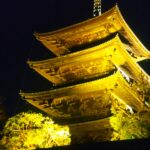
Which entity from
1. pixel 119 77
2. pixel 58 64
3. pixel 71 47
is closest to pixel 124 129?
pixel 119 77

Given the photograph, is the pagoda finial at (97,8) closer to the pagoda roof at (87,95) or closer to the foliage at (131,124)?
the pagoda roof at (87,95)

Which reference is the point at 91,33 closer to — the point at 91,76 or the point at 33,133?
the point at 91,76

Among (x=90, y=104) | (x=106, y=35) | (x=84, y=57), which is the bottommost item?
(x=90, y=104)

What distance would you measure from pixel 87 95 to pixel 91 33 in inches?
175

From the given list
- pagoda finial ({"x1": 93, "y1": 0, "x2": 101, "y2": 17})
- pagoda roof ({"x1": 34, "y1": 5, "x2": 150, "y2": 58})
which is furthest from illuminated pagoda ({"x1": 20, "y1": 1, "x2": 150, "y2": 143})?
pagoda finial ({"x1": 93, "y1": 0, "x2": 101, "y2": 17})

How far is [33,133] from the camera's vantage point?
75.5ft

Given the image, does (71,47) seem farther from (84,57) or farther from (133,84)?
(133,84)

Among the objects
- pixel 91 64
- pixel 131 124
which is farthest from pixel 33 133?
pixel 131 124

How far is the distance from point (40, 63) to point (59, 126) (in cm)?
441

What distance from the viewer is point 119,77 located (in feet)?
70.4

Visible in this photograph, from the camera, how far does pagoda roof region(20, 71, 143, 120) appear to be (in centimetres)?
2200

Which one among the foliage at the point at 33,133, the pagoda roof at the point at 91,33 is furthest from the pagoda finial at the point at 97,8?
the foliage at the point at 33,133

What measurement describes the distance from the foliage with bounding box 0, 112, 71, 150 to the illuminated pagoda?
2.34 ft

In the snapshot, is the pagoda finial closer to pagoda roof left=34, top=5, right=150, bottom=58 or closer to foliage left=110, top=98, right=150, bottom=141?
pagoda roof left=34, top=5, right=150, bottom=58
